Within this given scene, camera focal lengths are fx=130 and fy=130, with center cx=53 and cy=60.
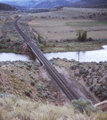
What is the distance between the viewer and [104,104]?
11.0 metres

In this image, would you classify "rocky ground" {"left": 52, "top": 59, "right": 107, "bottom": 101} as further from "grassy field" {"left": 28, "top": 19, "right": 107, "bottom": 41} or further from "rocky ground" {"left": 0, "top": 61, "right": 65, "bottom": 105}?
"grassy field" {"left": 28, "top": 19, "right": 107, "bottom": 41}

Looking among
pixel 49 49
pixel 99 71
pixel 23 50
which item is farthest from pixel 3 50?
pixel 99 71

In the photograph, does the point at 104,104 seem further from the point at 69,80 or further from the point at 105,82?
the point at 69,80

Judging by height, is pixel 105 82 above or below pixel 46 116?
below

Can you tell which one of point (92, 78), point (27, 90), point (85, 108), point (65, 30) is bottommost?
point (92, 78)

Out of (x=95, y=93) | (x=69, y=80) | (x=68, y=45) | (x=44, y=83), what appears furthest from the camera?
(x=68, y=45)

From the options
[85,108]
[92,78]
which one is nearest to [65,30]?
[92,78]

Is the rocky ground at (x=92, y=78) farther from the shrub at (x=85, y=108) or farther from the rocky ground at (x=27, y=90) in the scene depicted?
the shrub at (x=85, y=108)

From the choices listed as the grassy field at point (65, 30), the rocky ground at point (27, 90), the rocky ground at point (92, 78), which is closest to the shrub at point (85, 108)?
the rocky ground at point (27, 90)

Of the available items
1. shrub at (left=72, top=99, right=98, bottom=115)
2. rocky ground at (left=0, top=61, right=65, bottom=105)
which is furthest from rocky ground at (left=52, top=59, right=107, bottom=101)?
shrub at (left=72, top=99, right=98, bottom=115)

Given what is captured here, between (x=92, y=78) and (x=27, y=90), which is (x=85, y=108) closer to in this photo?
(x=27, y=90)

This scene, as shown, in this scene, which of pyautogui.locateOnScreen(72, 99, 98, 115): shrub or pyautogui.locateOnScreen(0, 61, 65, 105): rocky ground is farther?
pyautogui.locateOnScreen(0, 61, 65, 105): rocky ground

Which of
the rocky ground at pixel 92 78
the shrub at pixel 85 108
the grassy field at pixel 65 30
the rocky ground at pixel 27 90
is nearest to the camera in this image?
the shrub at pixel 85 108

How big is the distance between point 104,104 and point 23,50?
97.1 ft
